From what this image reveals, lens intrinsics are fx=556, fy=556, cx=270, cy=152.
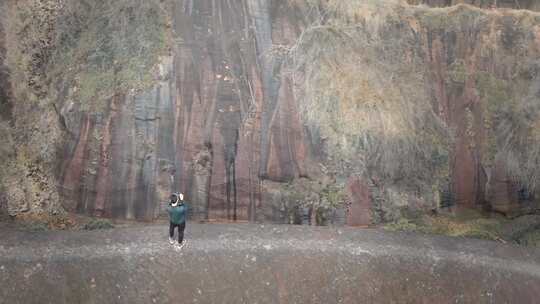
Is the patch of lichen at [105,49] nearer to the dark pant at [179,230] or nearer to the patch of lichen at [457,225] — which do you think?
the dark pant at [179,230]

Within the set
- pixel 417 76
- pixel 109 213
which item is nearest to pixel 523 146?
pixel 417 76

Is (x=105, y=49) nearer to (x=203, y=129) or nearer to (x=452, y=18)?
(x=203, y=129)

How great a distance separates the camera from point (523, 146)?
59.9ft

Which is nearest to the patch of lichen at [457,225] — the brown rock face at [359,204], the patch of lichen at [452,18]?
the brown rock face at [359,204]

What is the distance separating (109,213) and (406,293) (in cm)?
857

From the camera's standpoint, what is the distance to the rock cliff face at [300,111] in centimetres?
1644

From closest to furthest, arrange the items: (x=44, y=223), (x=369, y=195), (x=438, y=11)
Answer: (x=44, y=223) < (x=369, y=195) < (x=438, y=11)

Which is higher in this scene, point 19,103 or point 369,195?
point 19,103

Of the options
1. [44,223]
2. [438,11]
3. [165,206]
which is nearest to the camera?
[44,223]

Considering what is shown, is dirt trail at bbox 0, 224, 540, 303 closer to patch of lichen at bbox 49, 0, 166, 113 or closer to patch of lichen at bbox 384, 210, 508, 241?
patch of lichen at bbox 384, 210, 508, 241

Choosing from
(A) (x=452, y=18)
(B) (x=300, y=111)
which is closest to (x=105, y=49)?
(B) (x=300, y=111)

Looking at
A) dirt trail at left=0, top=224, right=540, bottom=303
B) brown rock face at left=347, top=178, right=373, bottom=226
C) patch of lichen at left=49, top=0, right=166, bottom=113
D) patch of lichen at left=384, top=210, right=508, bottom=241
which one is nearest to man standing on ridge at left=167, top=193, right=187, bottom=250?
dirt trail at left=0, top=224, right=540, bottom=303

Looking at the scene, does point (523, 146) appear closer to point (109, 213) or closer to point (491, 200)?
point (491, 200)

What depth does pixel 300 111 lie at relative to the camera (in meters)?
17.4
